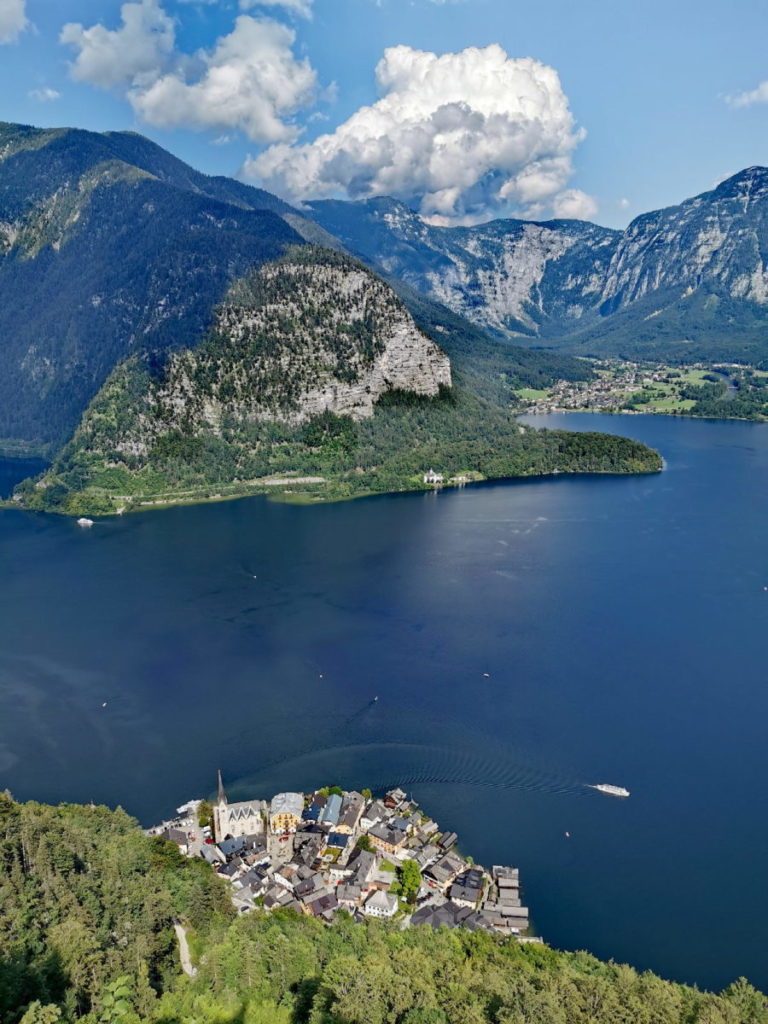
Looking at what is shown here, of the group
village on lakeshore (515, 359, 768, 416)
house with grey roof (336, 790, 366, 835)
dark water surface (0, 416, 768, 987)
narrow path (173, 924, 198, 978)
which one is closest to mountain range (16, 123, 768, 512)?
village on lakeshore (515, 359, 768, 416)

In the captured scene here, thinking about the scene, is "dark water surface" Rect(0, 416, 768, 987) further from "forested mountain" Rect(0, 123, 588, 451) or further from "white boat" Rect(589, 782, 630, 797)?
"forested mountain" Rect(0, 123, 588, 451)

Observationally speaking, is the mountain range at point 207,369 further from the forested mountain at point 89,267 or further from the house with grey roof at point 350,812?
the house with grey roof at point 350,812

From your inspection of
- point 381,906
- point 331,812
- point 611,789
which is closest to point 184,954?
point 381,906

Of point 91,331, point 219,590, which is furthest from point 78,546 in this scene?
point 91,331

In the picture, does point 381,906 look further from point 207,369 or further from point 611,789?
point 207,369

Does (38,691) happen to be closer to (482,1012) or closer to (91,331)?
(482,1012)
